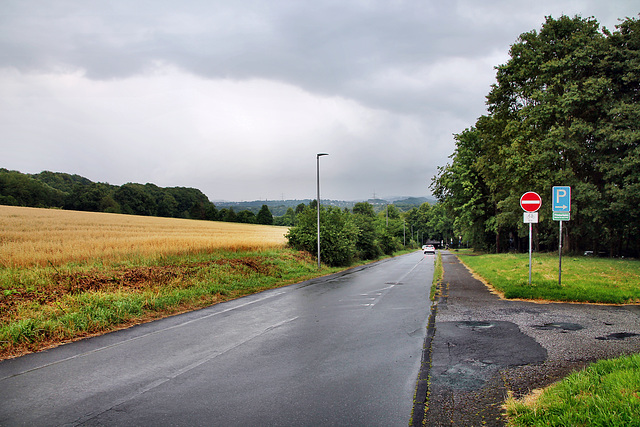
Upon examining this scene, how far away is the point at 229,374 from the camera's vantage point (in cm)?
557

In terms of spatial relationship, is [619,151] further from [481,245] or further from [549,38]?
[481,245]

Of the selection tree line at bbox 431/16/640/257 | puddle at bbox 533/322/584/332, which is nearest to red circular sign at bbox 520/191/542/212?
puddle at bbox 533/322/584/332

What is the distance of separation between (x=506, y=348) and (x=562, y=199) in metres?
8.31

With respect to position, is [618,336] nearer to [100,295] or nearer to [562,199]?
[562,199]

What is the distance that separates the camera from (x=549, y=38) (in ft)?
94.6

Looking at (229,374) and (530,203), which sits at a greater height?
(530,203)

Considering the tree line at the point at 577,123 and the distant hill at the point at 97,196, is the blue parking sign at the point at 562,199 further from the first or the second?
the distant hill at the point at 97,196

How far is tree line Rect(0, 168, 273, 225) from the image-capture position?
58716mm

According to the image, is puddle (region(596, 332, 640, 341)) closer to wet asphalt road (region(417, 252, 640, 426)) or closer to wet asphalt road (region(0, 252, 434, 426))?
wet asphalt road (region(417, 252, 640, 426))

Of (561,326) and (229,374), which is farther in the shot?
(561,326)

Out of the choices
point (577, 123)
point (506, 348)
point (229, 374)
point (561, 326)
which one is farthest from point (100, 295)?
point (577, 123)

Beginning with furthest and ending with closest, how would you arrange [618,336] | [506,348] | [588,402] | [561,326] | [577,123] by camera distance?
[577,123] < [561,326] < [618,336] < [506,348] < [588,402]

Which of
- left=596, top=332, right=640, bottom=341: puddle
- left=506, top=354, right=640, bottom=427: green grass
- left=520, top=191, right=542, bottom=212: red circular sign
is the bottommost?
left=596, top=332, right=640, bottom=341: puddle

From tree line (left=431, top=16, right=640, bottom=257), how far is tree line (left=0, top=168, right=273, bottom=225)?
2506 inches
